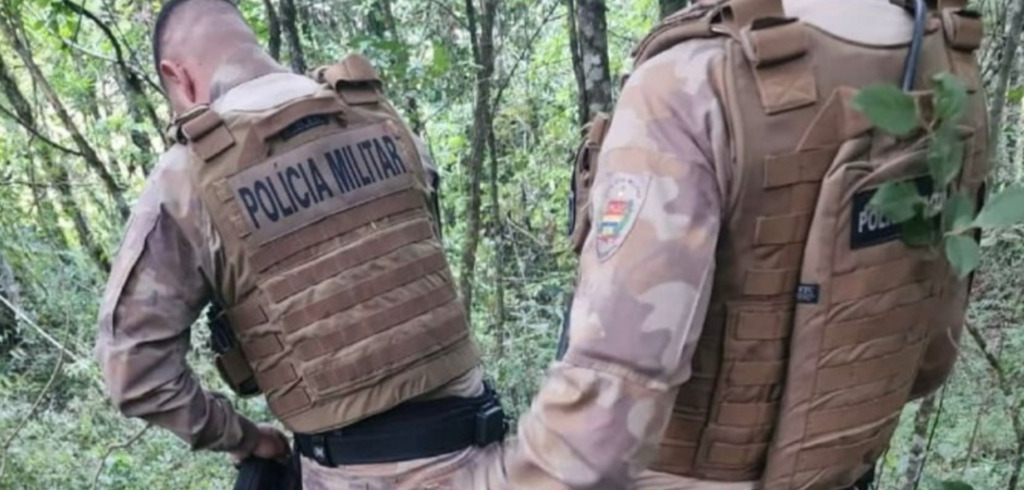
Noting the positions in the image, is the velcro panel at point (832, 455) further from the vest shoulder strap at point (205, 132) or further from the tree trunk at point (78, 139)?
the tree trunk at point (78, 139)

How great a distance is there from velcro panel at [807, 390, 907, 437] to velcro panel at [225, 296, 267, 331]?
111cm

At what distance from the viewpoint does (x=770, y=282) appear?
1.24m

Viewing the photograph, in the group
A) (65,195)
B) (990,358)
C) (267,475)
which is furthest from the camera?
(65,195)

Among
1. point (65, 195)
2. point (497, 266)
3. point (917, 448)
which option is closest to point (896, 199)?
point (917, 448)

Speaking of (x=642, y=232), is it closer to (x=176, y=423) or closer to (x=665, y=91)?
(x=665, y=91)

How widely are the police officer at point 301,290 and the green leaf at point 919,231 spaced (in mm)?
1031

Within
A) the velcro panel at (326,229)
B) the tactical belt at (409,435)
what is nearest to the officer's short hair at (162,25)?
the velcro panel at (326,229)

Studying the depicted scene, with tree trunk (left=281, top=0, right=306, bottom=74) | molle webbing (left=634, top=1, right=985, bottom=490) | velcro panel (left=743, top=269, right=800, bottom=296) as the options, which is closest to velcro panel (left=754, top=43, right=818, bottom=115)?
molle webbing (left=634, top=1, right=985, bottom=490)

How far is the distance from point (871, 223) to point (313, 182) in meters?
1.13

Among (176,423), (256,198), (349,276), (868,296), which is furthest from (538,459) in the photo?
(176,423)

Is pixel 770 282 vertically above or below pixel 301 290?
above

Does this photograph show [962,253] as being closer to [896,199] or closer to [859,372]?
[896,199]

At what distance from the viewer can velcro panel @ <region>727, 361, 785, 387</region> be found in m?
1.29

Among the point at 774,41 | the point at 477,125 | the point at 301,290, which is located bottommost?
the point at 477,125
